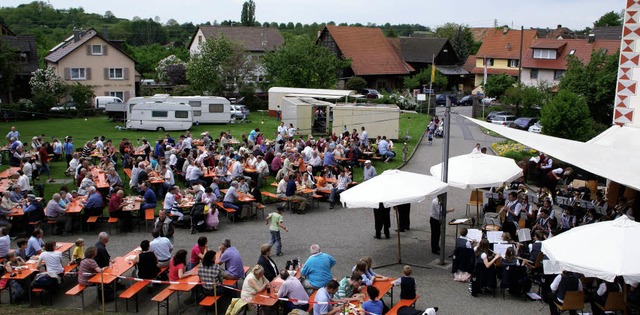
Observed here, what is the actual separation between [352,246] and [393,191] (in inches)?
123

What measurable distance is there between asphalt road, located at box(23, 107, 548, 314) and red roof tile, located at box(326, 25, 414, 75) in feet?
148

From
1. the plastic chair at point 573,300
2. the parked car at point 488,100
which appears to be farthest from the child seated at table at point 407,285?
the parked car at point 488,100

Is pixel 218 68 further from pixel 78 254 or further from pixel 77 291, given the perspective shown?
pixel 77 291

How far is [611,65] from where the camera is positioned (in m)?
39.8

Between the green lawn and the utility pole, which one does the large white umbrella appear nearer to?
the utility pole

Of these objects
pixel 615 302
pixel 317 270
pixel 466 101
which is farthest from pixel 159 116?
pixel 466 101

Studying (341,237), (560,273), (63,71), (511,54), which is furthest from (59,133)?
(511,54)

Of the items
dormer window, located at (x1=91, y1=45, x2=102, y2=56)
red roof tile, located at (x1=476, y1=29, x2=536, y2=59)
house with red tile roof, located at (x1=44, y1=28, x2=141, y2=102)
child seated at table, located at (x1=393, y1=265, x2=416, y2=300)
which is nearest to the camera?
child seated at table, located at (x1=393, y1=265, x2=416, y2=300)

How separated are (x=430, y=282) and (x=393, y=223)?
501 cm

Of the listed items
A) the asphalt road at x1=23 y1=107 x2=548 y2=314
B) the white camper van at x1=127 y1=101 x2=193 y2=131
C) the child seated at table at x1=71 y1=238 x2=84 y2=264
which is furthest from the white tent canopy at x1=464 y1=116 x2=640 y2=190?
the white camper van at x1=127 y1=101 x2=193 y2=131

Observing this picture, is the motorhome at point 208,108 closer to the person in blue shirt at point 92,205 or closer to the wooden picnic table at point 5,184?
the wooden picnic table at point 5,184

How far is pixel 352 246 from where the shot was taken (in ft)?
55.6

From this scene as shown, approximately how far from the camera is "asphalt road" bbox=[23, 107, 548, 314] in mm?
13039

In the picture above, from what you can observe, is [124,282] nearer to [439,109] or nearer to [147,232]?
[147,232]
